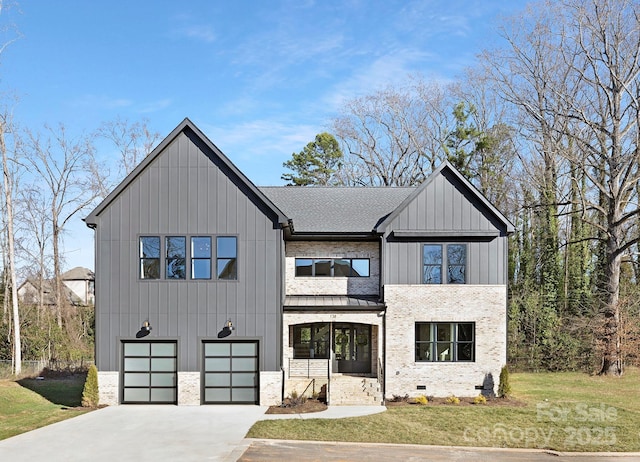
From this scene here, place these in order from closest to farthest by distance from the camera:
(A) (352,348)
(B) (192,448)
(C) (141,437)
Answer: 1. (B) (192,448)
2. (C) (141,437)
3. (A) (352,348)

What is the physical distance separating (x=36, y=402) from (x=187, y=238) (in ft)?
27.4

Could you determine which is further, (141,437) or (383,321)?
(383,321)

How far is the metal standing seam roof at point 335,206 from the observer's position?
72.9 ft

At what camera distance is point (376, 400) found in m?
19.5

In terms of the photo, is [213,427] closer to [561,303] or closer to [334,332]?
[334,332]

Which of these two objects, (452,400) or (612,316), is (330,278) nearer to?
(452,400)

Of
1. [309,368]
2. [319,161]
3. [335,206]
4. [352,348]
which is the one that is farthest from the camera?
[319,161]

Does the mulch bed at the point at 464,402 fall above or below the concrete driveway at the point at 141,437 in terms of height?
below

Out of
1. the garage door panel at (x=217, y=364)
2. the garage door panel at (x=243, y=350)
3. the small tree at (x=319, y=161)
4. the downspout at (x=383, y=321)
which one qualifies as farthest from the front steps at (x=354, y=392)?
Answer: the small tree at (x=319, y=161)

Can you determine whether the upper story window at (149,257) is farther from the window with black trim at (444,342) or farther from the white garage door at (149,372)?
the window with black trim at (444,342)

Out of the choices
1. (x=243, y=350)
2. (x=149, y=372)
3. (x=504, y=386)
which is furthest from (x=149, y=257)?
(x=504, y=386)

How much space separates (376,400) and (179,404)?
682 centimetres

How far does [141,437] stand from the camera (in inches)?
571

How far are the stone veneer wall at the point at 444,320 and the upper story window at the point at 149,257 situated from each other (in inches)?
332
